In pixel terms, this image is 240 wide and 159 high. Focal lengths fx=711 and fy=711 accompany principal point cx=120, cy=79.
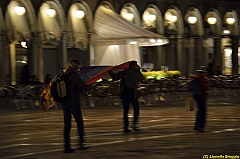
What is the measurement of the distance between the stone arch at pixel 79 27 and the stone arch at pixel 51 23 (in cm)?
60

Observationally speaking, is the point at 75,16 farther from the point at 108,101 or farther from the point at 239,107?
the point at 239,107

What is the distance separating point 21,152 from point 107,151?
1.73 m

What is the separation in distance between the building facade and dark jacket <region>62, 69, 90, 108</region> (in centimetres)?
1753

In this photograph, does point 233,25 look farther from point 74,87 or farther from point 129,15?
point 74,87

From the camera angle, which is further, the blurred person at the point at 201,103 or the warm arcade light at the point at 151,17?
the warm arcade light at the point at 151,17

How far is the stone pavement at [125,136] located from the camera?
13.5 metres

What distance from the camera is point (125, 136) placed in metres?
16.5

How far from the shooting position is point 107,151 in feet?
45.6

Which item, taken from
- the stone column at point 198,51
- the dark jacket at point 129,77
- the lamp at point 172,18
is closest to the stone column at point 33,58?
the lamp at point 172,18

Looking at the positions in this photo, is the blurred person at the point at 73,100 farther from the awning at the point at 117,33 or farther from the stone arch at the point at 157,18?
the stone arch at the point at 157,18

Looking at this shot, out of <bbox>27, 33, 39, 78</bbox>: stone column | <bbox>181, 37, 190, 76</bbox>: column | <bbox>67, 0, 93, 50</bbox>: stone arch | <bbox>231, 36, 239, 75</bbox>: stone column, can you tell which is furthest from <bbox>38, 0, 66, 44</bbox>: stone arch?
<bbox>231, 36, 239, 75</bbox>: stone column

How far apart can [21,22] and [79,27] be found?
3.80 metres

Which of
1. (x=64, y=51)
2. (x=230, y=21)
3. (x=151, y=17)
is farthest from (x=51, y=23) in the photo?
(x=230, y=21)

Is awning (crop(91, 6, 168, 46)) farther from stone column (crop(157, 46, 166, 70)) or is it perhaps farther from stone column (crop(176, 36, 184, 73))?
stone column (crop(176, 36, 184, 73))
